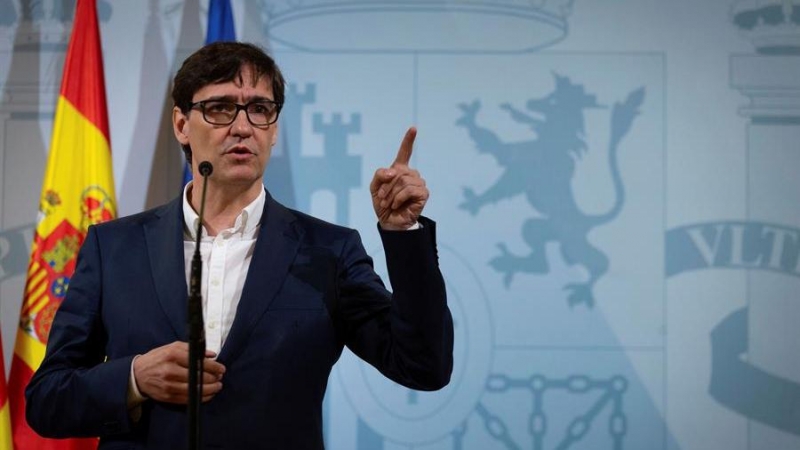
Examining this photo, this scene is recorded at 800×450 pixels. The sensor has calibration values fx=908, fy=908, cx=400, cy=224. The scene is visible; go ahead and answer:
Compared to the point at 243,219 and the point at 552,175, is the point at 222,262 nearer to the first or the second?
the point at 243,219

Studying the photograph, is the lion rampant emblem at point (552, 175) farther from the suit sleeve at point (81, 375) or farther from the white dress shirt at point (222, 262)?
the suit sleeve at point (81, 375)

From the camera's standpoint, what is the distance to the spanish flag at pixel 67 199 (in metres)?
3.37

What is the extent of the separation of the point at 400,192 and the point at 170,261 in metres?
0.53

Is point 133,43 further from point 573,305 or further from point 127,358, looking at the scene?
point 127,358

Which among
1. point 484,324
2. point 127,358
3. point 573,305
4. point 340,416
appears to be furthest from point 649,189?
point 127,358

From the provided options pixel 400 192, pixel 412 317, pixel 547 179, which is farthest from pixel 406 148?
pixel 547 179

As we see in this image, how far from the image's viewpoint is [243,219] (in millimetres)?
1882

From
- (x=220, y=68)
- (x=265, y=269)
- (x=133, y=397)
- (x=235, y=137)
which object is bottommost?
(x=133, y=397)

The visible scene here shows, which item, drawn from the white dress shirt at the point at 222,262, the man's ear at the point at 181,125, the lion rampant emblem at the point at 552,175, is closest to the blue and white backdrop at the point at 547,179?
the lion rampant emblem at the point at 552,175

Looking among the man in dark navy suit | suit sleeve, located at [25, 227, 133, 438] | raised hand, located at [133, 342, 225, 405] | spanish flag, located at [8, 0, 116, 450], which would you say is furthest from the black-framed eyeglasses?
spanish flag, located at [8, 0, 116, 450]

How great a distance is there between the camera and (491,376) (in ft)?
11.8

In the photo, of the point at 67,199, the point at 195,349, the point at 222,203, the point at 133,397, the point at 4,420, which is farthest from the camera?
the point at 67,199

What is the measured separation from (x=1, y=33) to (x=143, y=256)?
2.36m

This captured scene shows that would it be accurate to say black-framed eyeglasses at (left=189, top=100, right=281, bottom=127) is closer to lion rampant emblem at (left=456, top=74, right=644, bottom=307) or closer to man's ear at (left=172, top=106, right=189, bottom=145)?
man's ear at (left=172, top=106, right=189, bottom=145)
